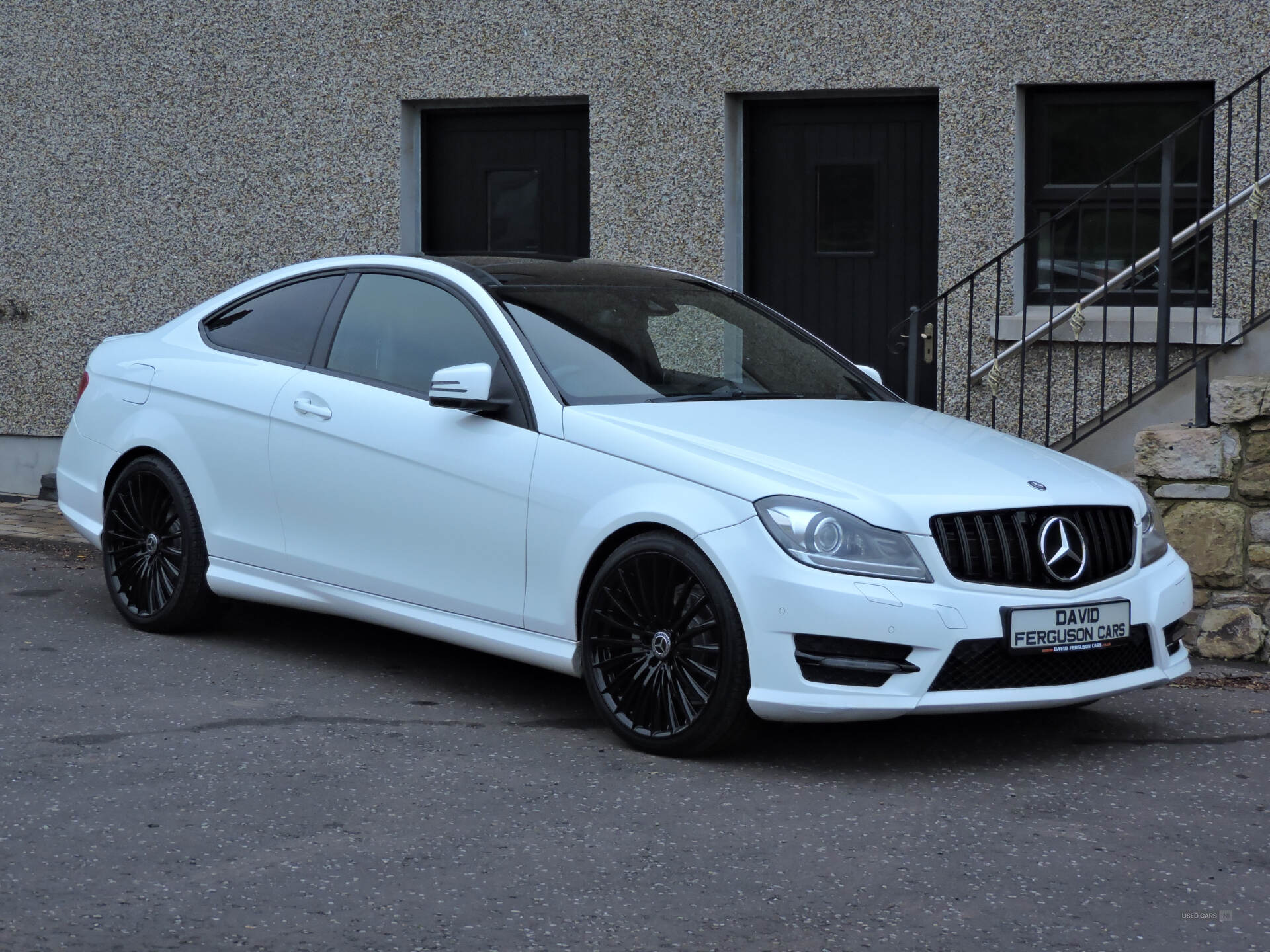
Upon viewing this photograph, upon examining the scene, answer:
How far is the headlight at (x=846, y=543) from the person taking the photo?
4895mm

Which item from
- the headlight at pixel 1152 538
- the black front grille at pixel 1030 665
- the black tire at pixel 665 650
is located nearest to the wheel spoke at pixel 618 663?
the black tire at pixel 665 650

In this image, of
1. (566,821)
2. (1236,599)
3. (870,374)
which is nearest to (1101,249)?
(1236,599)

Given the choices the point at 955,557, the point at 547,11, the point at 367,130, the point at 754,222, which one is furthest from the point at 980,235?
the point at 955,557

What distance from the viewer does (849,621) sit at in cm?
483

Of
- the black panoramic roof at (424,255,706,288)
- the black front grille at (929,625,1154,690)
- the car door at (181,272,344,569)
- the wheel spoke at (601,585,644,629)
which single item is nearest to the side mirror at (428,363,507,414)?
the black panoramic roof at (424,255,706,288)

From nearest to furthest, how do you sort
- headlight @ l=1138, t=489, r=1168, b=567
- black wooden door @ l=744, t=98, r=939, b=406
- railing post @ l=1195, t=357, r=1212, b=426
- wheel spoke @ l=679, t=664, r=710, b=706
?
wheel spoke @ l=679, t=664, r=710, b=706 → headlight @ l=1138, t=489, r=1168, b=567 → railing post @ l=1195, t=357, r=1212, b=426 → black wooden door @ l=744, t=98, r=939, b=406

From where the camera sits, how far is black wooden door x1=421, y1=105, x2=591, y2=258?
10.8 metres

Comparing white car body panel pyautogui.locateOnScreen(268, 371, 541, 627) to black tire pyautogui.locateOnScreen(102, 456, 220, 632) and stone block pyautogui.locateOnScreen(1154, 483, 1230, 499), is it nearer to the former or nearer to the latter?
black tire pyautogui.locateOnScreen(102, 456, 220, 632)

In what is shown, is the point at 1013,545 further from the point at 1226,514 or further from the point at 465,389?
the point at 1226,514

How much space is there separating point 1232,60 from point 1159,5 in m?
0.47

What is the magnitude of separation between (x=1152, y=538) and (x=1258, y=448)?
167 centimetres

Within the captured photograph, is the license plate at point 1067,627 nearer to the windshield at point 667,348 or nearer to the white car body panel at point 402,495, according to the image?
the windshield at point 667,348

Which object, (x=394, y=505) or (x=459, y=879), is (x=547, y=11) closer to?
(x=394, y=505)

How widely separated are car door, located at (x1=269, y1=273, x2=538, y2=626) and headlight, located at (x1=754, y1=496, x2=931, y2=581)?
1002 millimetres
